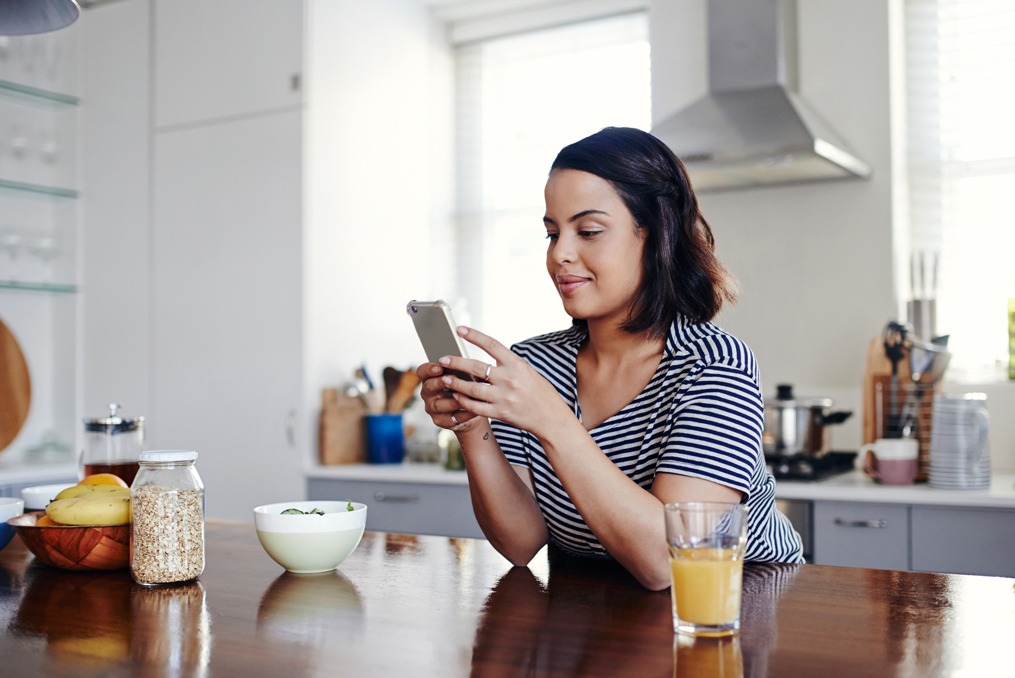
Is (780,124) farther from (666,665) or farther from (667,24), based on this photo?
(666,665)

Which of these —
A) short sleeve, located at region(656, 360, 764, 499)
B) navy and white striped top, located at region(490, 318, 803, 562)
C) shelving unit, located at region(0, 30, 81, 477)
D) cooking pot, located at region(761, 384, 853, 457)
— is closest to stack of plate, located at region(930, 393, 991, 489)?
cooking pot, located at region(761, 384, 853, 457)

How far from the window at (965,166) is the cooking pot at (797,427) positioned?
675 mm

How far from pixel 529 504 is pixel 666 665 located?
57 cm

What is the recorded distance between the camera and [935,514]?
214 centimetres

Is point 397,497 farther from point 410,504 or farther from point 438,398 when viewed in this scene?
point 438,398

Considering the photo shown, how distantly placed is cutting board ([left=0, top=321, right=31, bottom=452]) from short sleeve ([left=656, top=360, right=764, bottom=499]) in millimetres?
2748

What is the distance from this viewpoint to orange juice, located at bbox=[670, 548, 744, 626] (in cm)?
87

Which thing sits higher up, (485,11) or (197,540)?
(485,11)

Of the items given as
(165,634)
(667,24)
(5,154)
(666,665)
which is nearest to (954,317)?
(667,24)

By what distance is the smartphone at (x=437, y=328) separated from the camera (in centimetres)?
105

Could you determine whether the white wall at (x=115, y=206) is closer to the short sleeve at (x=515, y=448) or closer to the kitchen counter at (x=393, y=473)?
the kitchen counter at (x=393, y=473)

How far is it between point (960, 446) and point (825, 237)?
93 centimetres

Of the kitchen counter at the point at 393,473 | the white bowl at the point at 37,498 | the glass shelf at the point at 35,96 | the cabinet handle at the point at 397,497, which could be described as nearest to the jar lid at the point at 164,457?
the white bowl at the point at 37,498

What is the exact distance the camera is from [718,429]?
1197 millimetres
